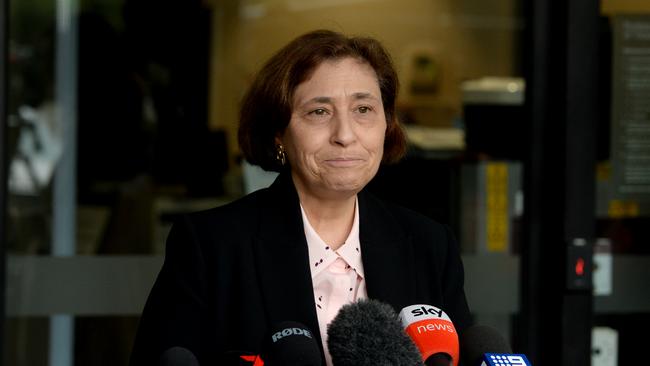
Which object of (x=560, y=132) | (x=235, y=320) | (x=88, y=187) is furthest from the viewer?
(x=88, y=187)

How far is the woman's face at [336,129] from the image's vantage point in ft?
6.92

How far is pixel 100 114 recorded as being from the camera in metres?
4.27

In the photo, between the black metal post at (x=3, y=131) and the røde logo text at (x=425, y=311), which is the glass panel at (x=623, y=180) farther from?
the røde logo text at (x=425, y=311)

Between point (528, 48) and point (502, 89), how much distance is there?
0.19 metres

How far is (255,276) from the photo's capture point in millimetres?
2160

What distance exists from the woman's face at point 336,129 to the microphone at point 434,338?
44 centimetres

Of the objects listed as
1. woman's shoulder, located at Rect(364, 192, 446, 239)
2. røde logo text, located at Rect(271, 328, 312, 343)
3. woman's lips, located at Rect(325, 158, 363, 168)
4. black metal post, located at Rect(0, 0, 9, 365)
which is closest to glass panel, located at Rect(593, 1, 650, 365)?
woman's shoulder, located at Rect(364, 192, 446, 239)

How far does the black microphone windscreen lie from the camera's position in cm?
178

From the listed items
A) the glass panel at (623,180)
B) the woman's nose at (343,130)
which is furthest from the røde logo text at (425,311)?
the glass panel at (623,180)

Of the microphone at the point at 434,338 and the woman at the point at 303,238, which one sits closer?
the microphone at the point at 434,338

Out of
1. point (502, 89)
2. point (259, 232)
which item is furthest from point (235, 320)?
point (502, 89)

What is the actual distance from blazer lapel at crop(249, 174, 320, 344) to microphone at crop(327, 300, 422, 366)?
411 mm

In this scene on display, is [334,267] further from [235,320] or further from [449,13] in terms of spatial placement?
[449,13]

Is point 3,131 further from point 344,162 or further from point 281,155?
point 344,162
